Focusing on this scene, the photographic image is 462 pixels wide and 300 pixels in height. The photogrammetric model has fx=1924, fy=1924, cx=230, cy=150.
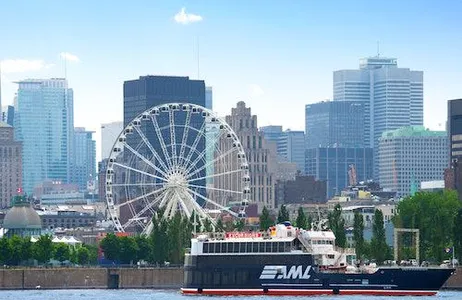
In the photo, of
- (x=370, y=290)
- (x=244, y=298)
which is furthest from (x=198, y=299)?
(x=370, y=290)

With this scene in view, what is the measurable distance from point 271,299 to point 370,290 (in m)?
11.7

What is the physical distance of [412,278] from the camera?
7840 inches

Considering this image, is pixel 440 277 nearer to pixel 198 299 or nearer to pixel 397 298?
pixel 397 298

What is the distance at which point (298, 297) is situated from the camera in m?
197

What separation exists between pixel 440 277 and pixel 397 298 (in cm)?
687

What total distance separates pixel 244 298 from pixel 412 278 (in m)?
17.6

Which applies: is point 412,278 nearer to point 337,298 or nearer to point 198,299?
point 337,298

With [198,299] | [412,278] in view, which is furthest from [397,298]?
[198,299]

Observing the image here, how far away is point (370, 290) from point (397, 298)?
5.13 metres

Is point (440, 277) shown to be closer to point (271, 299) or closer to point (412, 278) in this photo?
point (412, 278)

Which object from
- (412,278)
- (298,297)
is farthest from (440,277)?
(298,297)

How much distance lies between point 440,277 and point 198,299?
25371mm

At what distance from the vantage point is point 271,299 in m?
194

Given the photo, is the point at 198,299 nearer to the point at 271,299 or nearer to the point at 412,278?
the point at 271,299
